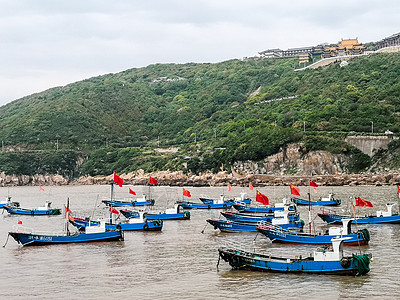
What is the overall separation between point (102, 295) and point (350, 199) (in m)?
47.2

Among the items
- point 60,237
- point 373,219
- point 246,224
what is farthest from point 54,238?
point 373,219

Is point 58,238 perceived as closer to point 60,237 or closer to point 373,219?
point 60,237

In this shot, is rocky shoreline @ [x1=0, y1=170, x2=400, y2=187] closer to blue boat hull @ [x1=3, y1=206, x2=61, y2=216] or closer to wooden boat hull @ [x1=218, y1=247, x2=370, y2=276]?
blue boat hull @ [x1=3, y1=206, x2=61, y2=216]

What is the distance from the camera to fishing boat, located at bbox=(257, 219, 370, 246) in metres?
32.8

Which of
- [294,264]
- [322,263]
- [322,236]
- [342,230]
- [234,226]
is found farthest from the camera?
[234,226]

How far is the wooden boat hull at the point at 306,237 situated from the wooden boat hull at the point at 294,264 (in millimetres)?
6381

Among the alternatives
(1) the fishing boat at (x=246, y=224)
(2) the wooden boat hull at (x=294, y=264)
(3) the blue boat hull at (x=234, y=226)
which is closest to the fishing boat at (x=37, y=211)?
(1) the fishing boat at (x=246, y=224)

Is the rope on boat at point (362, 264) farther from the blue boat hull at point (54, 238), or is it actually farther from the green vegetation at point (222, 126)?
the green vegetation at point (222, 126)

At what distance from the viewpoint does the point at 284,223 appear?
4134 centimetres

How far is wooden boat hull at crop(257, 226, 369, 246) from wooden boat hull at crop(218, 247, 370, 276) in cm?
638

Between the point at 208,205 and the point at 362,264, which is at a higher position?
the point at 208,205

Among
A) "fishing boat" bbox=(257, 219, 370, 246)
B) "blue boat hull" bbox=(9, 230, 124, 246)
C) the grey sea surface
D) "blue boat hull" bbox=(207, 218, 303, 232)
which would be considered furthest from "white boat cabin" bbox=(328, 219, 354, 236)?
"blue boat hull" bbox=(9, 230, 124, 246)

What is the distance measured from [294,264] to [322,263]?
1341mm

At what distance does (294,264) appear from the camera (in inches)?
1053
